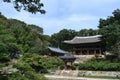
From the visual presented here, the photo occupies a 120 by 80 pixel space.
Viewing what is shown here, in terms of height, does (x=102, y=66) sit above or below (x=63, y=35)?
below

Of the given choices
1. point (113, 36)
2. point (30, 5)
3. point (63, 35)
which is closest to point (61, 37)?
point (63, 35)

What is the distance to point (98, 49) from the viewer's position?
144 feet

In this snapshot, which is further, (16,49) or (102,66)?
(102,66)

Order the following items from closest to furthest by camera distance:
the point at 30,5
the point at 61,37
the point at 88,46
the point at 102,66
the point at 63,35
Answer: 1. the point at 30,5
2. the point at 102,66
3. the point at 88,46
4. the point at 61,37
5. the point at 63,35

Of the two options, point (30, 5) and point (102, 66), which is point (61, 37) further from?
point (30, 5)

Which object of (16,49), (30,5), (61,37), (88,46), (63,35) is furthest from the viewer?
(63,35)

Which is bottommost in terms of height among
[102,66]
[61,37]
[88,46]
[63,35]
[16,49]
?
[102,66]

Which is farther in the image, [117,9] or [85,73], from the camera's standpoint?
[117,9]

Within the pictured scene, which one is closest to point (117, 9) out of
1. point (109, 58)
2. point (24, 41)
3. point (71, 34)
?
point (109, 58)

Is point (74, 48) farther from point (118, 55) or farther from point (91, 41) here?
point (118, 55)

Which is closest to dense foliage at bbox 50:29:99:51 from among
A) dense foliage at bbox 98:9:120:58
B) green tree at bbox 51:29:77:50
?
green tree at bbox 51:29:77:50

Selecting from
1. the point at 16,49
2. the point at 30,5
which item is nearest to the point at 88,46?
the point at 16,49

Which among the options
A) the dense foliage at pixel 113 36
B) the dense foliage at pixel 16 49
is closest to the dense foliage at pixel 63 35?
the dense foliage at pixel 16 49

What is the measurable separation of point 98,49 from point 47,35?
28065mm
